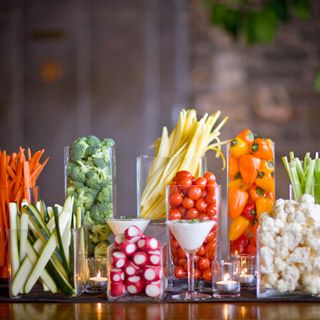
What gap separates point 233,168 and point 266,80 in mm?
3279

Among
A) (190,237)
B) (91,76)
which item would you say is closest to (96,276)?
(190,237)

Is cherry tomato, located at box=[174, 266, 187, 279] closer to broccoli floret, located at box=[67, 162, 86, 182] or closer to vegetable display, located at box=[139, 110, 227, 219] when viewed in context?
vegetable display, located at box=[139, 110, 227, 219]

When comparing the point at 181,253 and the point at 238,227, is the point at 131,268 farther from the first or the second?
the point at 238,227

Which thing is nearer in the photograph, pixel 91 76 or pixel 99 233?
pixel 99 233

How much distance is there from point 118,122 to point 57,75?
0.54m

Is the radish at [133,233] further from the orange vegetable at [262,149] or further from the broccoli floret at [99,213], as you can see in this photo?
the orange vegetable at [262,149]

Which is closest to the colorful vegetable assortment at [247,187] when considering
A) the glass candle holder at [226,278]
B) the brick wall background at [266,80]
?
the glass candle holder at [226,278]

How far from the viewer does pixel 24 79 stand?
5426mm

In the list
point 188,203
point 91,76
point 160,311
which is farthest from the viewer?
point 91,76

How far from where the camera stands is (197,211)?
2.31m

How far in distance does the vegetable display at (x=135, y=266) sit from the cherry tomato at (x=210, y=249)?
0.77 feet

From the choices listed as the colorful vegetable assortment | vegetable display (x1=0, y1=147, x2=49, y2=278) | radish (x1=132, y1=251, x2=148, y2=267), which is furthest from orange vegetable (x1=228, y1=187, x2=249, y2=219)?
vegetable display (x1=0, y1=147, x2=49, y2=278)

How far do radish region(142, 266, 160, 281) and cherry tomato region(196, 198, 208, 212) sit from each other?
Result: 26cm

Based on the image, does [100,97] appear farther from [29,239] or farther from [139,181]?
[29,239]
